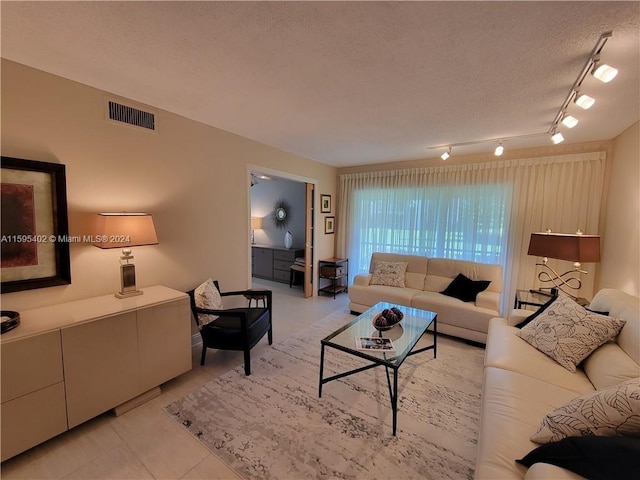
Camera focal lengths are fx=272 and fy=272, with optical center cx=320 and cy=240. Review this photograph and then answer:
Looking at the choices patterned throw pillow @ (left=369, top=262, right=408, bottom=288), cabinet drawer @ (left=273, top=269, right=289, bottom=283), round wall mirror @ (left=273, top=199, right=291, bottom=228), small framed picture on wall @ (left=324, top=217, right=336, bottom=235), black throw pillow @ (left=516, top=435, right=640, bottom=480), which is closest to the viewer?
black throw pillow @ (left=516, top=435, right=640, bottom=480)

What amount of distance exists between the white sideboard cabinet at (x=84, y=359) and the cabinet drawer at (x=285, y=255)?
11.4 ft

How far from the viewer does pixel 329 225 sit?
5.41 m

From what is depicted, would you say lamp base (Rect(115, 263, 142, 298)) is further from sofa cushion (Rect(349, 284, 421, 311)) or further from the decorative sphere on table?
sofa cushion (Rect(349, 284, 421, 311))

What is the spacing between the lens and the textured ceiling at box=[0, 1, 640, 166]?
4.48 ft

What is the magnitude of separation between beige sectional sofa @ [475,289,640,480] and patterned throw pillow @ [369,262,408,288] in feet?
6.11

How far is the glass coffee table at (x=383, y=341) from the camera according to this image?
1.98 meters

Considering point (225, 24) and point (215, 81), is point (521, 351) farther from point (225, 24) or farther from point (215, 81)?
point (215, 81)

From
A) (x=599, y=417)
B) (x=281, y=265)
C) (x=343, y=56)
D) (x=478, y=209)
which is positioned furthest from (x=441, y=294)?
(x=281, y=265)

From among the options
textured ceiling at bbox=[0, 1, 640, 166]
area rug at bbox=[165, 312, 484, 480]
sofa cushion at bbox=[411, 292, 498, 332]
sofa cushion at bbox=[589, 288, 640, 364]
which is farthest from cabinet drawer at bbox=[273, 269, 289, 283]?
sofa cushion at bbox=[589, 288, 640, 364]

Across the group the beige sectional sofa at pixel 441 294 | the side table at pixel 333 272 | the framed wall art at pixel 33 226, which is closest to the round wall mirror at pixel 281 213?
the side table at pixel 333 272

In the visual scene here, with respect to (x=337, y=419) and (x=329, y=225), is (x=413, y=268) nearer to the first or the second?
(x=329, y=225)

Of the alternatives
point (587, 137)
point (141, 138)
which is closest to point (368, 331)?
point (141, 138)

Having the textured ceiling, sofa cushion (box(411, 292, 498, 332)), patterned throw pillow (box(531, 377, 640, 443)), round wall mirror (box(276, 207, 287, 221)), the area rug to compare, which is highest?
the textured ceiling

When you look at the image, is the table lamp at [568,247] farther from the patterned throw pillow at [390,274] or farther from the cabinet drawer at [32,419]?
the cabinet drawer at [32,419]
